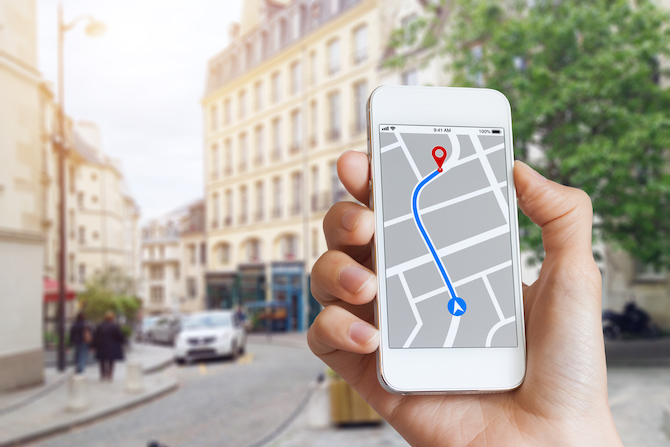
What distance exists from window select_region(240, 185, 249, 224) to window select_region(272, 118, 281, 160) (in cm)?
439

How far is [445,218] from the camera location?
1.84 meters

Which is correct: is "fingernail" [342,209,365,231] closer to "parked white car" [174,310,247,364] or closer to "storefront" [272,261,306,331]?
"parked white car" [174,310,247,364]

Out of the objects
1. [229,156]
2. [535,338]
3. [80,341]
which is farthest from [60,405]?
[229,156]

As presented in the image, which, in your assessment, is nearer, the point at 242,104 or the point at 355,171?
the point at 355,171

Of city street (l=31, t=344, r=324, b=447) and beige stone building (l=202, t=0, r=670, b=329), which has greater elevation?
beige stone building (l=202, t=0, r=670, b=329)

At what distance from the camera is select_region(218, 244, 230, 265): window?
4153 cm

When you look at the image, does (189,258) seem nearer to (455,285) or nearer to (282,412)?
(282,412)

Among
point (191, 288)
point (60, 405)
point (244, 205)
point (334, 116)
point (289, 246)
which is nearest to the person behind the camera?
point (60, 405)

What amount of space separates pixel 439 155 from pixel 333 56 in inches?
1252

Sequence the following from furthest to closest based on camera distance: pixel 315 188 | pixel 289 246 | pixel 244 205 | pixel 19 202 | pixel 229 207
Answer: pixel 229 207 < pixel 244 205 < pixel 289 246 < pixel 315 188 < pixel 19 202

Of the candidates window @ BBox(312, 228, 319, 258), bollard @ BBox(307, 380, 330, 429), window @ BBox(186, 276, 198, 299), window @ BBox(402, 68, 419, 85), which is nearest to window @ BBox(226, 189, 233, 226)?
window @ BBox(312, 228, 319, 258)

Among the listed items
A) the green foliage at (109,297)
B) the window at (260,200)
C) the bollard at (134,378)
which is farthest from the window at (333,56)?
the bollard at (134,378)

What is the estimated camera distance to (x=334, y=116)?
32156 millimetres

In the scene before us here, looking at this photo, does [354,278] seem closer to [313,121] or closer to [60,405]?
[60,405]
